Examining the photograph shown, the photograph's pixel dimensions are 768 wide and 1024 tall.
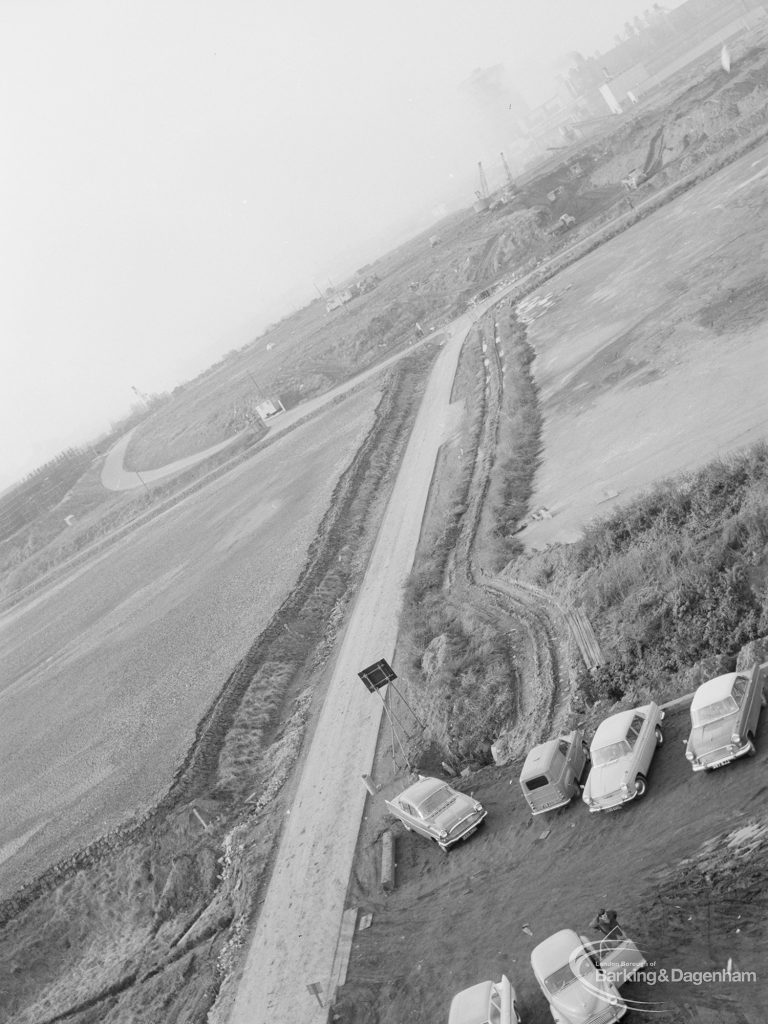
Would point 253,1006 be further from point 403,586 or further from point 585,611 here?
point 403,586

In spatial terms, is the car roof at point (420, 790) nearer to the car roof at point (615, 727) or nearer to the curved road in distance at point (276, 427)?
the car roof at point (615, 727)

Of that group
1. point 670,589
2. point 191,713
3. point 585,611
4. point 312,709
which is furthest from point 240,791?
point 670,589

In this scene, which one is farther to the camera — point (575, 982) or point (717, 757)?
point (717, 757)

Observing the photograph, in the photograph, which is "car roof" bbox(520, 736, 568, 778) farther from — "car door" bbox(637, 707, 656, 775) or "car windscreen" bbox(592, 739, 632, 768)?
"car door" bbox(637, 707, 656, 775)

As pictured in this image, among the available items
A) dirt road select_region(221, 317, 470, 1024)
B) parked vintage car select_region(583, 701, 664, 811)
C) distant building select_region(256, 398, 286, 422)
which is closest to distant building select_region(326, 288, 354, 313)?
distant building select_region(256, 398, 286, 422)

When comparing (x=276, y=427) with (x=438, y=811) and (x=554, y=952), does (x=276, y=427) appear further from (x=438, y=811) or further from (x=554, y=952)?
(x=554, y=952)

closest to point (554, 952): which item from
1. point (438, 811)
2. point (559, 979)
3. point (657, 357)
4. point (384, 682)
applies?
point (559, 979)

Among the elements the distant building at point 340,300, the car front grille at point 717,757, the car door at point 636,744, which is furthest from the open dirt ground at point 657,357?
the distant building at point 340,300
